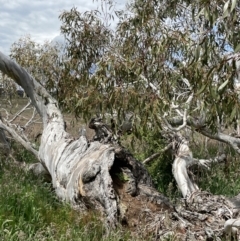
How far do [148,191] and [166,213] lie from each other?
569mm

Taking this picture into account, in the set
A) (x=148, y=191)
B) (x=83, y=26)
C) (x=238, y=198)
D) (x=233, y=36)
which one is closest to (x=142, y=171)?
(x=148, y=191)

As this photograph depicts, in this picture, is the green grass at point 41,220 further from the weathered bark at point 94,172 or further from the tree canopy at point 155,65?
the tree canopy at point 155,65

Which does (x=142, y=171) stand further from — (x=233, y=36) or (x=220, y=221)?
(x=233, y=36)

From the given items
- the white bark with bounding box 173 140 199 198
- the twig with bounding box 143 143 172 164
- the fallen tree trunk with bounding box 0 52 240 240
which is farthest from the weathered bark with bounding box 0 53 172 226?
the twig with bounding box 143 143 172 164

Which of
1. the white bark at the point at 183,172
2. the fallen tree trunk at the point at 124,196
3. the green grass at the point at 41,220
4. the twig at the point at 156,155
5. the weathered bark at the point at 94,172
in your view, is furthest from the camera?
the twig at the point at 156,155

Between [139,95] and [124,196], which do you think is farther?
[139,95]

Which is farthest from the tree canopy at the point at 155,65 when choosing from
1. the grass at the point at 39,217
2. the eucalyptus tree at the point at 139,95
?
the grass at the point at 39,217

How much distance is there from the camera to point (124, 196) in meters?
4.01

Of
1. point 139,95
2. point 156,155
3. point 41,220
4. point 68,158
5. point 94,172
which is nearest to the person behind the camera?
point 41,220

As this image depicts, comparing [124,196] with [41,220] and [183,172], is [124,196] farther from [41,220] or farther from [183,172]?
[183,172]

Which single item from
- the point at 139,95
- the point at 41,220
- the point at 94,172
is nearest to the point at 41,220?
the point at 41,220

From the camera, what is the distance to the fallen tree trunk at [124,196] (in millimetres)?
3607

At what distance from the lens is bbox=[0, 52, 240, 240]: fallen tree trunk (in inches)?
142

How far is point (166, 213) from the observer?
3594 millimetres
